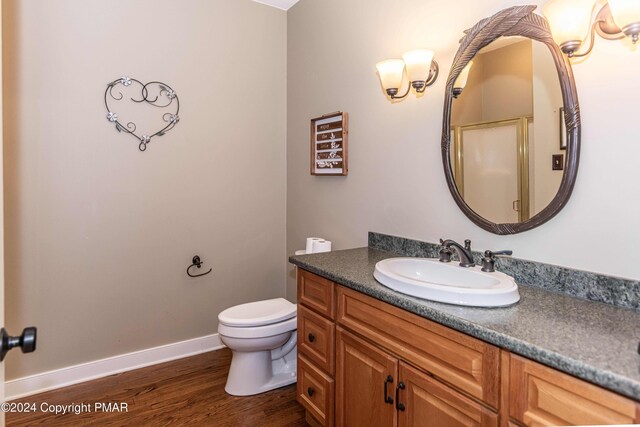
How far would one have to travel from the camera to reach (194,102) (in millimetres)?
2689

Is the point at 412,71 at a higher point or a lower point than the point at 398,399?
higher

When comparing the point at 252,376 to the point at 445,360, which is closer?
the point at 445,360

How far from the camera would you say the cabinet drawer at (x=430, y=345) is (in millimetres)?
1017

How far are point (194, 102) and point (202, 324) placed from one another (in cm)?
167

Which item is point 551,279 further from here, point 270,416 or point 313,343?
point 270,416

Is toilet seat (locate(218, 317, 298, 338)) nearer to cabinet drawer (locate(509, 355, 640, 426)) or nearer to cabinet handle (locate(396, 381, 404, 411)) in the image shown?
cabinet handle (locate(396, 381, 404, 411))

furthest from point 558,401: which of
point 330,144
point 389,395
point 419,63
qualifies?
point 330,144

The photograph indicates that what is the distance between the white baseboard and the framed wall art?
61.8 inches

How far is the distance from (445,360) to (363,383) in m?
0.45

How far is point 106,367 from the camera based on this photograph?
243 centimetres

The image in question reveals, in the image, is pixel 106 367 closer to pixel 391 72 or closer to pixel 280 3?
pixel 391 72

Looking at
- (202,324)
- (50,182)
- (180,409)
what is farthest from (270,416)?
(50,182)

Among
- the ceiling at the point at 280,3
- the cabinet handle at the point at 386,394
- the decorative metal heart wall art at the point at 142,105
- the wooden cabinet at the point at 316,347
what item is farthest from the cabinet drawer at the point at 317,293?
the ceiling at the point at 280,3

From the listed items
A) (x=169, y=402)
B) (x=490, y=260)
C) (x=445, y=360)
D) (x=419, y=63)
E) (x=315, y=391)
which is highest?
(x=419, y=63)
